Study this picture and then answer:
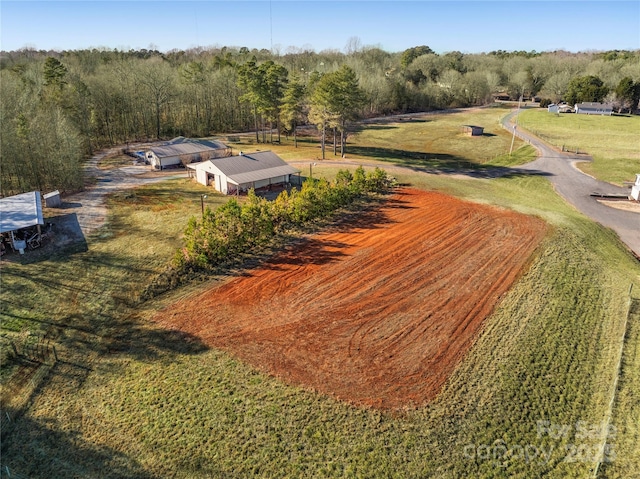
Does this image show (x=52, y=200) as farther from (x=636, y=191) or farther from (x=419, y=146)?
(x=636, y=191)

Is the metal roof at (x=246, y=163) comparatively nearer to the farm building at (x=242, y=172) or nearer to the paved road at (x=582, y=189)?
the farm building at (x=242, y=172)

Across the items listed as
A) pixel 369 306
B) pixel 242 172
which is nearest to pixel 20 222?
pixel 242 172

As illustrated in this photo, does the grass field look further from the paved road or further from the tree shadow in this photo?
the tree shadow

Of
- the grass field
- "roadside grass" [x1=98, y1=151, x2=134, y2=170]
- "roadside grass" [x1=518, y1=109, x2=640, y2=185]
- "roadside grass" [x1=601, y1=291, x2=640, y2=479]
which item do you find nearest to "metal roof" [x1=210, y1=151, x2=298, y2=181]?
"roadside grass" [x1=98, y1=151, x2=134, y2=170]

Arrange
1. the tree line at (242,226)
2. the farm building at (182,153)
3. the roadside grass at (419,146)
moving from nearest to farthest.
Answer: the tree line at (242,226) < the farm building at (182,153) < the roadside grass at (419,146)

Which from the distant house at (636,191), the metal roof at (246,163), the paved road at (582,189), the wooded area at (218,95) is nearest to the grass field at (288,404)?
the paved road at (582,189)

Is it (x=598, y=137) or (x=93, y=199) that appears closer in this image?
(x=93, y=199)
